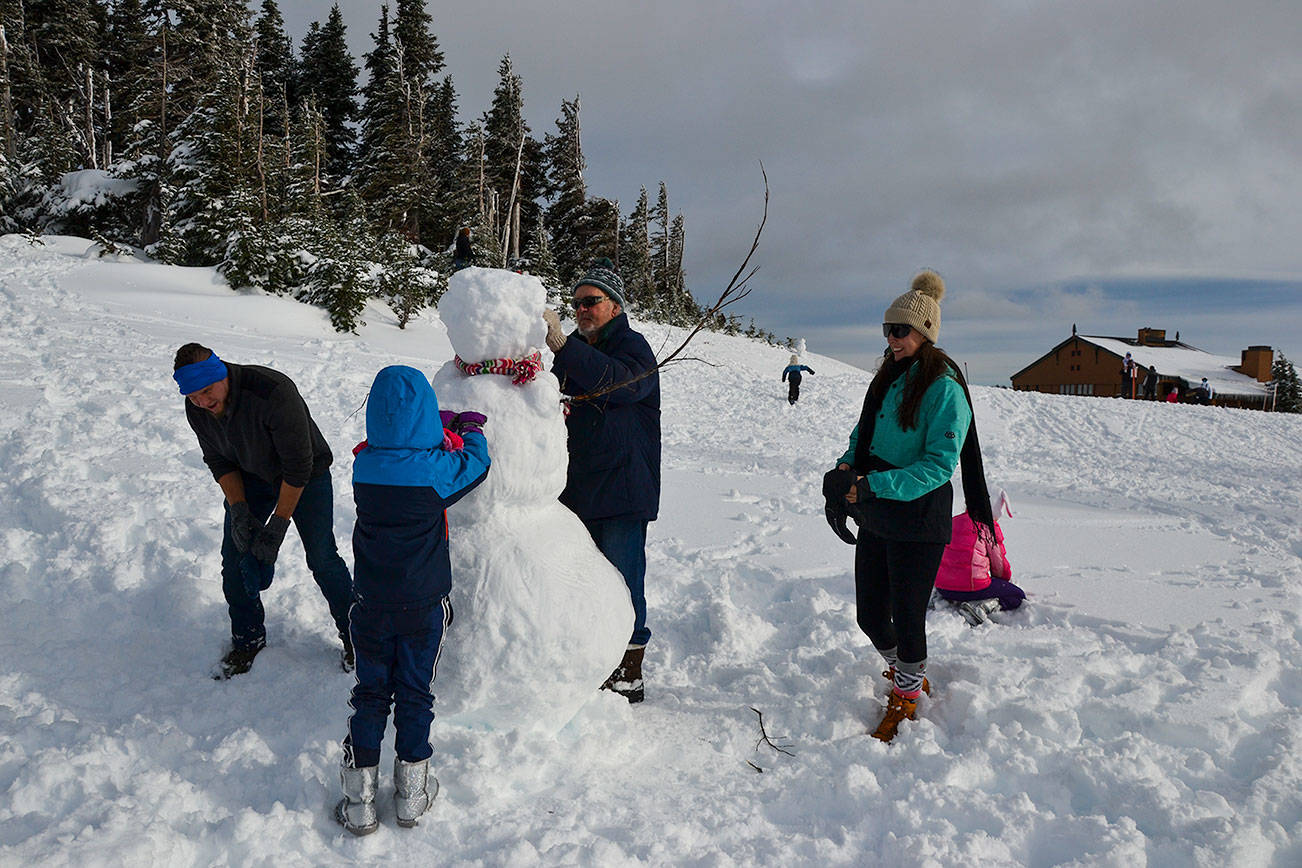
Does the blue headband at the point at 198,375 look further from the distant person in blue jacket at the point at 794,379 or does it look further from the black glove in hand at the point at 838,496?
the distant person in blue jacket at the point at 794,379

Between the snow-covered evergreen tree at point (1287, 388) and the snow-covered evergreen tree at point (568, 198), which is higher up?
the snow-covered evergreen tree at point (568, 198)

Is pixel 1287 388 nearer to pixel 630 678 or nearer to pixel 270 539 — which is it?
pixel 630 678

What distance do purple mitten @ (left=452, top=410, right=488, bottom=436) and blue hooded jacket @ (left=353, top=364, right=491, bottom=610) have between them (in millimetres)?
108

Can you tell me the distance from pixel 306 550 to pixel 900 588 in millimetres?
2764

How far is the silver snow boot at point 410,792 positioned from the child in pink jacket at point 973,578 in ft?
10.0

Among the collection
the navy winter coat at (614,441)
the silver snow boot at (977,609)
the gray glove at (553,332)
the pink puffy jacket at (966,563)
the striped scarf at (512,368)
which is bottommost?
the silver snow boot at (977,609)

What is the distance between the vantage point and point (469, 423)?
247cm

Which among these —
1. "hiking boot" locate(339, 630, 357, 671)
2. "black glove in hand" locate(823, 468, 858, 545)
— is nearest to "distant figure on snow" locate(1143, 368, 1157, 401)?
"black glove in hand" locate(823, 468, 858, 545)

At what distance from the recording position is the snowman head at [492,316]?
8.57 ft

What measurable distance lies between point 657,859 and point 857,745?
1046mm

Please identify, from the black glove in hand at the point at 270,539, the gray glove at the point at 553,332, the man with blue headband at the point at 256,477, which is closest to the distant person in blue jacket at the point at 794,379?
the man with blue headband at the point at 256,477

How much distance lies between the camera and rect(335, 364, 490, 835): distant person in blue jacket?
230cm

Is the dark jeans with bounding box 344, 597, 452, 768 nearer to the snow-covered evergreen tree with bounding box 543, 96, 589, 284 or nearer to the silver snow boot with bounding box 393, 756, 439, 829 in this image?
the silver snow boot with bounding box 393, 756, 439, 829

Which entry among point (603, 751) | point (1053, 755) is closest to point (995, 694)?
point (1053, 755)
